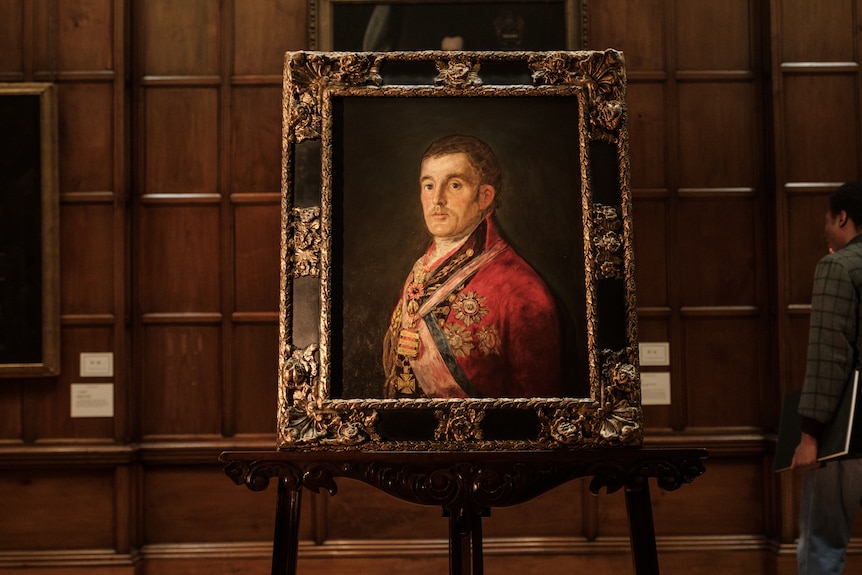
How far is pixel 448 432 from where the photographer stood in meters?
2.77

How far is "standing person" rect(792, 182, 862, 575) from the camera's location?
2971mm

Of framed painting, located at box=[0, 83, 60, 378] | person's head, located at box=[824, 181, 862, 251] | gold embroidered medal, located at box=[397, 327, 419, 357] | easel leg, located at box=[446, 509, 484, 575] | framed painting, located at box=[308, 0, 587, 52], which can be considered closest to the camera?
easel leg, located at box=[446, 509, 484, 575]

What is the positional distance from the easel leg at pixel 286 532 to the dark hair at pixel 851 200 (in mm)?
2116

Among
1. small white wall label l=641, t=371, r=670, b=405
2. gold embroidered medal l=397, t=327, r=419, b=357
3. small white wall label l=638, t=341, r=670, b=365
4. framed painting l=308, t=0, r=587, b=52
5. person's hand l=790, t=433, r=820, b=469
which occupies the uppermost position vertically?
framed painting l=308, t=0, r=587, b=52

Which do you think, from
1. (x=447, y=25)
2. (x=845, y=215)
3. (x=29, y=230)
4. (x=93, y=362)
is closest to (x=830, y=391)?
(x=845, y=215)

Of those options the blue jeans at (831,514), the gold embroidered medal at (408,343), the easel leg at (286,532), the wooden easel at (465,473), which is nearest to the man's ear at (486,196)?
the gold embroidered medal at (408,343)

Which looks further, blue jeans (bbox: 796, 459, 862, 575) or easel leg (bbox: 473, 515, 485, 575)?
blue jeans (bbox: 796, 459, 862, 575)

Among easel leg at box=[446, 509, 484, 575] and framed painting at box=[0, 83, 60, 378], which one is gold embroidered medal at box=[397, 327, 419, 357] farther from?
framed painting at box=[0, 83, 60, 378]

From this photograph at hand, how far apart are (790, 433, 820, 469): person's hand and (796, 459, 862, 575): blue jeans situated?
0.10m

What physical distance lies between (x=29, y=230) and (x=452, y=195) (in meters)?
2.38

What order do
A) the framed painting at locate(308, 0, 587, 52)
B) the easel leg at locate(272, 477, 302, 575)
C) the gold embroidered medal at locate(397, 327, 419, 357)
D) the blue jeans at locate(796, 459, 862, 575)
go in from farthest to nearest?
the framed painting at locate(308, 0, 587, 52), the blue jeans at locate(796, 459, 862, 575), the gold embroidered medal at locate(397, 327, 419, 357), the easel leg at locate(272, 477, 302, 575)

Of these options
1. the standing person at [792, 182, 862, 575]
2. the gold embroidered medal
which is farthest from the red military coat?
the standing person at [792, 182, 862, 575]

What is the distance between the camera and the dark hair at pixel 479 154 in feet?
9.84

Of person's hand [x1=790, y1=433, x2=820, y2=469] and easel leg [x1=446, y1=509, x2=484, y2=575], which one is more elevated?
person's hand [x1=790, y1=433, x2=820, y2=469]
